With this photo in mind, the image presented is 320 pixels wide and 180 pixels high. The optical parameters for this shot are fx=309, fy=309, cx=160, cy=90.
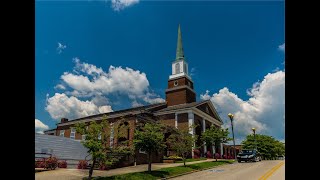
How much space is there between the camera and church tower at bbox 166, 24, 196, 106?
161 ft

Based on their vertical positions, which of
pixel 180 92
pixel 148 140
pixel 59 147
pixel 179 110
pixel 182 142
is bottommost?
pixel 59 147

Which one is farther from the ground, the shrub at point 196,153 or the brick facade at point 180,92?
the brick facade at point 180,92

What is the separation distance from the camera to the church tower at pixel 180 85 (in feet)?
161

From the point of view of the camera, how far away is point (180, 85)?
164ft

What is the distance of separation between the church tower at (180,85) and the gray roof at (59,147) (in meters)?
21.6

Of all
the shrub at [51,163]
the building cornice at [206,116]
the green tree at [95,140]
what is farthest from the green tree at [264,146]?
the green tree at [95,140]

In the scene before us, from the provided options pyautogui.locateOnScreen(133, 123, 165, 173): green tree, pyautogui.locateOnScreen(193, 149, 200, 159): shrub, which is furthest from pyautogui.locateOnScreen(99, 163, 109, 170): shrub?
pyautogui.locateOnScreen(193, 149, 200, 159): shrub

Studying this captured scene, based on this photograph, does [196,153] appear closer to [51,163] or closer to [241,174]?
[241,174]

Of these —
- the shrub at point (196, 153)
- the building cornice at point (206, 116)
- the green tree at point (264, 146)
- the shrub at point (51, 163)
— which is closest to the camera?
the shrub at point (51, 163)

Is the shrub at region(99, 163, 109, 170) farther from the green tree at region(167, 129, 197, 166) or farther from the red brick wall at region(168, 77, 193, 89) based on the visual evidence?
the red brick wall at region(168, 77, 193, 89)

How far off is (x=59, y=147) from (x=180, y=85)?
25596 mm

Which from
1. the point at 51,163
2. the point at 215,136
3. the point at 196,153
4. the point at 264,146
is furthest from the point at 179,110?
the point at 264,146

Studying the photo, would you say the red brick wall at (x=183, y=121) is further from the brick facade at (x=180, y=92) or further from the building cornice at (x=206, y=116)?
the brick facade at (x=180, y=92)
